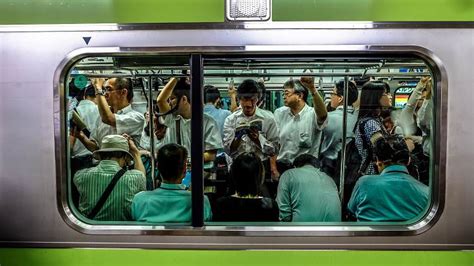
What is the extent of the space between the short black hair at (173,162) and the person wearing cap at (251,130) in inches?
15.2

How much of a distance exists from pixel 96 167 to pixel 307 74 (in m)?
1.29

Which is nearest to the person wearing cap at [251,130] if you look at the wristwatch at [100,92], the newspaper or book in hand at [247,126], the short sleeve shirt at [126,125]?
the newspaper or book in hand at [247,126]

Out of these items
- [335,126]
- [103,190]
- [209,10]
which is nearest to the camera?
A: [209,10]

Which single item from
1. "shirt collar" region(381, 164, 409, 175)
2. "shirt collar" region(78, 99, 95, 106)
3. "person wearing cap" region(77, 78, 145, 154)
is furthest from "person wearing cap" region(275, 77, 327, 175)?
"shirt collar" region(78, 99, 95, 106)

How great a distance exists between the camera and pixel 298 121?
3.24m

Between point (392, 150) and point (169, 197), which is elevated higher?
point (392, 150)

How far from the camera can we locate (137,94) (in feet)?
10.1

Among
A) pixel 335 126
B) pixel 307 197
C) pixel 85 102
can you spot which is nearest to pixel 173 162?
pixel 85 102

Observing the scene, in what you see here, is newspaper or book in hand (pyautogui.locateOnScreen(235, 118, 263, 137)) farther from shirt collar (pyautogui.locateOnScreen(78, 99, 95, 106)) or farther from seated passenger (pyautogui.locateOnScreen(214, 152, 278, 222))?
shirt collar (pyautogui.locateOnScreen(78, 99, 95, 106))

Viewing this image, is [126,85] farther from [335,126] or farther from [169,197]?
[335,126]

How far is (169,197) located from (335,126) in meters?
1.18

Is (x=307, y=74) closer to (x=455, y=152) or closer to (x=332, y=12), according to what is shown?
(x=332, y=12)

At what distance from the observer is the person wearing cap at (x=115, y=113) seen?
299 cm

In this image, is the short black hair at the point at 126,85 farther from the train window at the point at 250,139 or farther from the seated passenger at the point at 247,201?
A: the seated passenger at the point at 247,201
